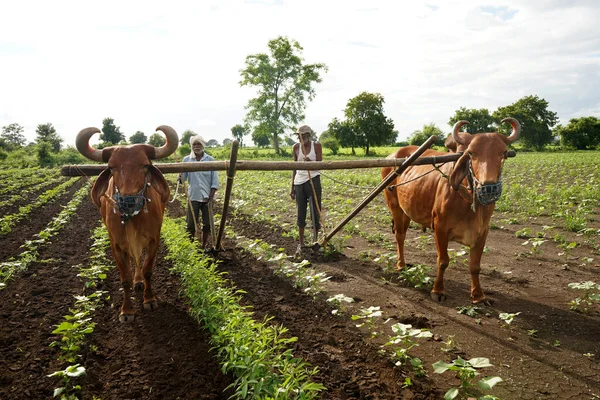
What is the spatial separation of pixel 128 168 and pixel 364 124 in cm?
5972

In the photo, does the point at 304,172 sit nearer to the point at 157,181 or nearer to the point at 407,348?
the point at 157,181

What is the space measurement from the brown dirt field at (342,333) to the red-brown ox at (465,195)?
68cm

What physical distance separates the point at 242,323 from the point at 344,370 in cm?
112

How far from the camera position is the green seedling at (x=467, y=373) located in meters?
3.11

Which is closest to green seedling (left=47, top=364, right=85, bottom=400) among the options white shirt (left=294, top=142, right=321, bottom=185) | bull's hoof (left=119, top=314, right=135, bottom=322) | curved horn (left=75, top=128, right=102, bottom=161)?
bull's hoof (left=119, top=314, right=135, bottom=322)

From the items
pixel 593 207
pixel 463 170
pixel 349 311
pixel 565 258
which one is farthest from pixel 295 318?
pixel 593 207

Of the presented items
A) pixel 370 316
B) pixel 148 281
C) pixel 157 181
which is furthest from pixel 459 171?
pixel 148 281

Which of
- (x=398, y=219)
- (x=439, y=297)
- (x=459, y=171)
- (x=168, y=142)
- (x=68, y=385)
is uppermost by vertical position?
(x=168, y=142)

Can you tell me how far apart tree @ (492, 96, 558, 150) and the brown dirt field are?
70323 millimetres

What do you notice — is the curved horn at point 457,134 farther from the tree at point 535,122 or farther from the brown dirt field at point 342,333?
Result: the tree at point 535,122

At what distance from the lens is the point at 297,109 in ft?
182

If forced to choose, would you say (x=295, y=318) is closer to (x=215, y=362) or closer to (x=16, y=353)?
(x=215, y=362)

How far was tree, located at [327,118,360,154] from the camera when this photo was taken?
2485 inches

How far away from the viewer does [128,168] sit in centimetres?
480
